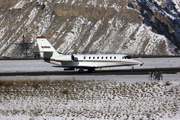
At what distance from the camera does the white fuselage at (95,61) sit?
33.2 m

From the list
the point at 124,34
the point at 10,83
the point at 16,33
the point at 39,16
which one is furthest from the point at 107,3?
the point at 10,83

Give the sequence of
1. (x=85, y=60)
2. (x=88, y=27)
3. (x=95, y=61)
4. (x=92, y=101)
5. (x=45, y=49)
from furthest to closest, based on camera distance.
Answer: (x=88, y=27) < (x=45, y=49) < (x=85, y=60) < (x=95, y=61) < (x=92, y=101)

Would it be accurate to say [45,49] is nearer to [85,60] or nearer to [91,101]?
[85,60]

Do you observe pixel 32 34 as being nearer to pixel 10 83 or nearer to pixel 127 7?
pixel 127 7

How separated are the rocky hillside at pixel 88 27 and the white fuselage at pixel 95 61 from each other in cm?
7934

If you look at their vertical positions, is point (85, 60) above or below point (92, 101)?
above

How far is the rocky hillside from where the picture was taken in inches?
4589

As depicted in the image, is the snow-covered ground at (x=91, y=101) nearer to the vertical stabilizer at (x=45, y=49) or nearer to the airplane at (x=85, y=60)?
the airplane at (x=85, y=60)

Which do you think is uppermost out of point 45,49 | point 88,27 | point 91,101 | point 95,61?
point 88,27

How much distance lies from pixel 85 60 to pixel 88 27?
106 m

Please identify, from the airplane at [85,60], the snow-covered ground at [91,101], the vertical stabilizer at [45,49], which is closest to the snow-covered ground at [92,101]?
the snow-covered ground at [91,101]

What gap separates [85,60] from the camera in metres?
34.5

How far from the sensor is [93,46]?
406 ft

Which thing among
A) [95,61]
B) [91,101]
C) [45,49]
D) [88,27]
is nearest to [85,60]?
[95,61]
